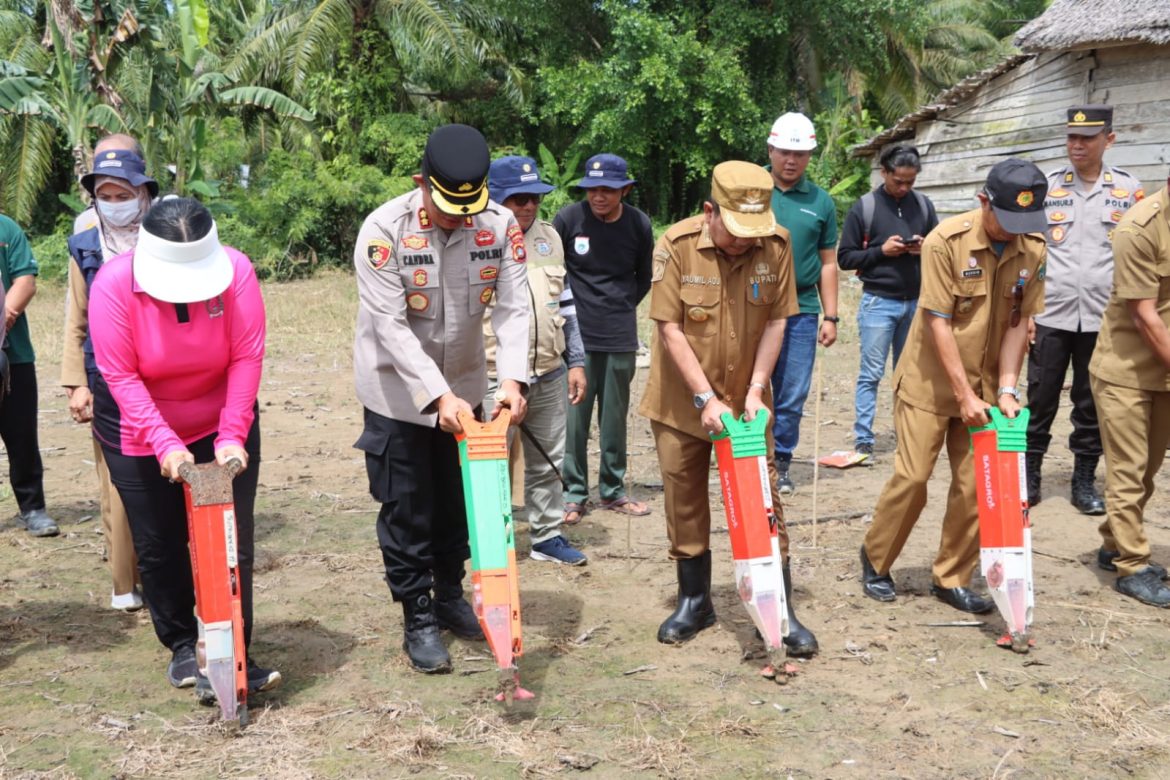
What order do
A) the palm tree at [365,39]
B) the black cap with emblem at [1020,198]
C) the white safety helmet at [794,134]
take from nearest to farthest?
the black cap with emblem at [1020,198]
the white safety helmet at [794,134]
the palm tree at [365,39]

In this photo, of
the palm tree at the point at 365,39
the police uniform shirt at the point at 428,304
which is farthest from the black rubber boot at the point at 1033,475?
the palm tree at the point at 365,39

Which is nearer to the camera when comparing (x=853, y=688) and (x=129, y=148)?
(x=853, y=688)

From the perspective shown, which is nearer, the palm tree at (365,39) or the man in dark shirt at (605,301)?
the man in dark shirt at (605,301)

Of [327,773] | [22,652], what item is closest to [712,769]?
[327,773]

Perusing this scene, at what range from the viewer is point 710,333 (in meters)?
4.48

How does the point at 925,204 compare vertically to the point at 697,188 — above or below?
below

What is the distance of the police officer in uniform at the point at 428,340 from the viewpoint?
13.1ft

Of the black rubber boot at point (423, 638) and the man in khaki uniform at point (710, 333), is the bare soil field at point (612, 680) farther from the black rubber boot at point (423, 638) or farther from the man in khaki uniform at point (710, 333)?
the man in khaki uniform at point (710, 333)

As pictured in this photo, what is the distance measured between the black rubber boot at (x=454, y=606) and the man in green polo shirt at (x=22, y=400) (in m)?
3.00

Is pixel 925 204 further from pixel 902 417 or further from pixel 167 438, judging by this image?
pixel 167 438

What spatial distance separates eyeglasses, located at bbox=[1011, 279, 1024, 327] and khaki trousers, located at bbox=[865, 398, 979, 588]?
0.54 m

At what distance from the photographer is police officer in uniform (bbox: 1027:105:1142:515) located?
6278mm

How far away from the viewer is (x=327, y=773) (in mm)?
3609

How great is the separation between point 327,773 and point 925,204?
573cm
